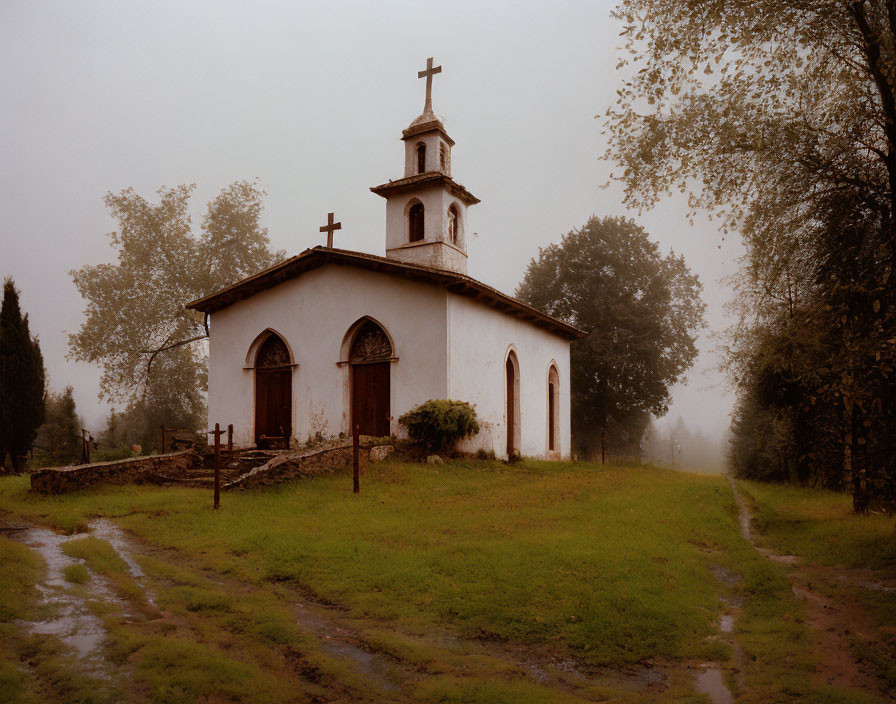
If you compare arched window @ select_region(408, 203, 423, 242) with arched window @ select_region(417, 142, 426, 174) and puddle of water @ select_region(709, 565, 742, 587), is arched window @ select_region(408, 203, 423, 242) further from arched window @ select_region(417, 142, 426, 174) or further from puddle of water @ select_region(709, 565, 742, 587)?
puddle of water @ select_region(709, 565, 742, 587)

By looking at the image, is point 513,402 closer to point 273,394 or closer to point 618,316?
point 273,394

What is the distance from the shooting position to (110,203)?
1441 inches

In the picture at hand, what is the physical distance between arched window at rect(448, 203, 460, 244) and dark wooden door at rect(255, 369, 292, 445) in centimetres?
723

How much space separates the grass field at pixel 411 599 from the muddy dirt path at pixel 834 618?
0.24 metres

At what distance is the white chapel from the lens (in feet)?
62.7

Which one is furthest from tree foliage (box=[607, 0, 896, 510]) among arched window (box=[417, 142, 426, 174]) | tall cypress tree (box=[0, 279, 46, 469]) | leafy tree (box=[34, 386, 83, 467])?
leafy tree (box=[34, 386, 83, 467])

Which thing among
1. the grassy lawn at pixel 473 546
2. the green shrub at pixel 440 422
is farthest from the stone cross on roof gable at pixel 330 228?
the grassy lawn at pixel 473 546

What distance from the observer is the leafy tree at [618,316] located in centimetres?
3644

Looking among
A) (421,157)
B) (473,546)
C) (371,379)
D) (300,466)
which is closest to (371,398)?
(371,379)

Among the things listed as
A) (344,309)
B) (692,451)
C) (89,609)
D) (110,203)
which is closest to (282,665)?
(89,609)

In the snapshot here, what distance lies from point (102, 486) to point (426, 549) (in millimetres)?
9967

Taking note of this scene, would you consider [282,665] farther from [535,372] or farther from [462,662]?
[535,372]

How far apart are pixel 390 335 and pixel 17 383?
1593 centimetres

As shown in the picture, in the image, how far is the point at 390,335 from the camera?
1947 cm
